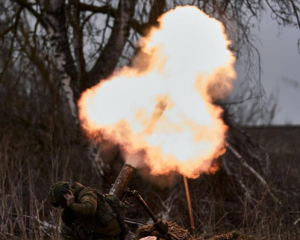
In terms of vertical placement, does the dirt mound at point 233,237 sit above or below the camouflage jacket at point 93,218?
below

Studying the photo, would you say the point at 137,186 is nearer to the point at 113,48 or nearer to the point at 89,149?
the point at 89,149

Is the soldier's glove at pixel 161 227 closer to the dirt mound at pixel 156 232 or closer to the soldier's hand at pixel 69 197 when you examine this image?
the dirt mound at pixel 156 232

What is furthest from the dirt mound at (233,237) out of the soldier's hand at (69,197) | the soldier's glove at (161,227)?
the soldier's hand at (69,197)

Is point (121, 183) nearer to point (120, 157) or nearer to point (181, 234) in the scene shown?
point (181, 234)

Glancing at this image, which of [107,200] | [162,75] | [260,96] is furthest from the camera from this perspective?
[260,96]

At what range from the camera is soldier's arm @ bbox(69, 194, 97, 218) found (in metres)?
3.24

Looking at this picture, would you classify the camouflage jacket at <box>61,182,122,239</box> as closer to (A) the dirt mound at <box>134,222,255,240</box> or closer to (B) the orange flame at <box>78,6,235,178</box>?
(A) the dirt mound at <box>134,222,255,240</box>

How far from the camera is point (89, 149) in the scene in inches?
319

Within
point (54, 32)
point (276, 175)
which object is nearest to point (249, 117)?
point (276, 175)

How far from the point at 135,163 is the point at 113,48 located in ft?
16.5

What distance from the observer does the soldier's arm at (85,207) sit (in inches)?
128

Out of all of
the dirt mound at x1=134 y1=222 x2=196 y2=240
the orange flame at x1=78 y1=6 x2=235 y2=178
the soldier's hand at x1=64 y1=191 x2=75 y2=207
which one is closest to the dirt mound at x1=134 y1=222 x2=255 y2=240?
the dirt mound at x1=134 y1=222 x2=196 y2=240

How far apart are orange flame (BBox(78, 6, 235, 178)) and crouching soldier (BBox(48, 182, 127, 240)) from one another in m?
0.79

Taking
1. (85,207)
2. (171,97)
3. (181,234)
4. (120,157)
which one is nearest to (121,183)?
(85,207)
